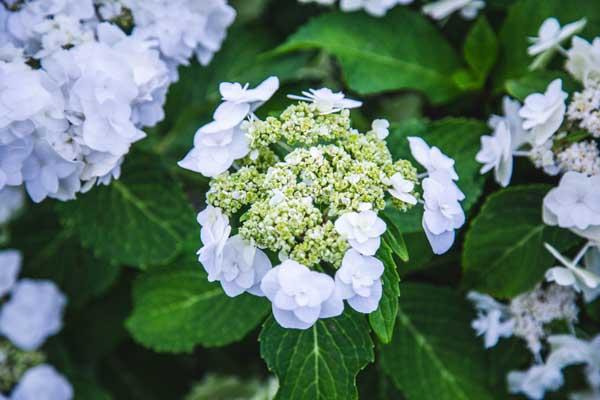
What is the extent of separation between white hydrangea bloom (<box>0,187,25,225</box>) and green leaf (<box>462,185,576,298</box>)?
0.94 m

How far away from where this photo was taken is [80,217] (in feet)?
3.86

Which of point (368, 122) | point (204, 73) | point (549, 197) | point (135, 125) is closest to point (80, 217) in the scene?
point (135, 125)

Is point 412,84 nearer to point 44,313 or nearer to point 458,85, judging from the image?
point 458,85

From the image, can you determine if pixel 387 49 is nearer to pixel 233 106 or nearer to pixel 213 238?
pixel 233 106

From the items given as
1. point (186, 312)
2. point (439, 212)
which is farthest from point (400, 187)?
point (186, 312)

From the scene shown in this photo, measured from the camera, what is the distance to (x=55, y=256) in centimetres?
144

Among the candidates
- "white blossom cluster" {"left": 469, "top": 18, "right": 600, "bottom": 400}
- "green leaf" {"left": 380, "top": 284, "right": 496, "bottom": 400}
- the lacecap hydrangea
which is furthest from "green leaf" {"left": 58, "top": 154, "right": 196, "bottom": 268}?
"white blossom cluster" {"left": 469, "top": 18, "right": 600, "bottom": 400}

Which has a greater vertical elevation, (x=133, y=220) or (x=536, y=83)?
(x=536, y=83)

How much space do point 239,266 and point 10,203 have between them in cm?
87

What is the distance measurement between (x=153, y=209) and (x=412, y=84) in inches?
20.1

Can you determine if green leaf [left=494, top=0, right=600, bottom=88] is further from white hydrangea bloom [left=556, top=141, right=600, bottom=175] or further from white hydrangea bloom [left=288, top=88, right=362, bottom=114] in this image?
white hydrangea bloom [left=288, top=88, right=362, bottom=114]

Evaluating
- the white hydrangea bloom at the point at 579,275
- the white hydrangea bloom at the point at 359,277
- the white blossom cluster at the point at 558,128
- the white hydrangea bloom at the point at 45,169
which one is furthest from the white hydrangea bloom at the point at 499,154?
the white hydrangea bloom at the point at 45,169

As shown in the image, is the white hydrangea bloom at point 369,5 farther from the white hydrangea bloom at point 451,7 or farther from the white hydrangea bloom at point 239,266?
the white hydrangea bloom at point 239,266

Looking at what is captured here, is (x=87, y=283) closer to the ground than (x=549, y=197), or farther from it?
closer to the ground
